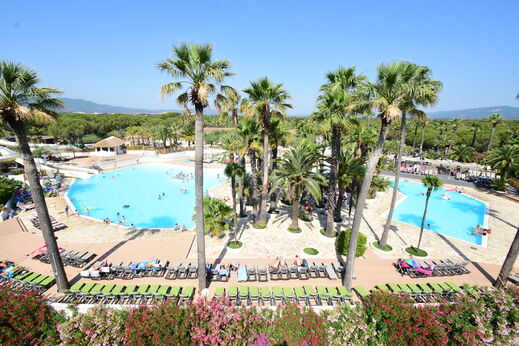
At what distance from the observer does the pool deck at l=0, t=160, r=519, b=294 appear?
14.2m

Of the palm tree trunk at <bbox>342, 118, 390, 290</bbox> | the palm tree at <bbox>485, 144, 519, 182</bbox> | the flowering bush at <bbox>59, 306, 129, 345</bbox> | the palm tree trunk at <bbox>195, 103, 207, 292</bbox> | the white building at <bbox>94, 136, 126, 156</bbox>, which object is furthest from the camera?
the white building at <bbox>94, 136, 126, 156</bbox>

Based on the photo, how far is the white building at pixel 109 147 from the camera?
57006 millimetres

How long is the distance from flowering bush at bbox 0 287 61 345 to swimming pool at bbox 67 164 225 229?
1483 cm

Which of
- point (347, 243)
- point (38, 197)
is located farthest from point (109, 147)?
point (347, 243)

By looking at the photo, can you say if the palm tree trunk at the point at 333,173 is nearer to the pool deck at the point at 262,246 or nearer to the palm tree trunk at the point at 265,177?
the pool deck at the point at 262,246

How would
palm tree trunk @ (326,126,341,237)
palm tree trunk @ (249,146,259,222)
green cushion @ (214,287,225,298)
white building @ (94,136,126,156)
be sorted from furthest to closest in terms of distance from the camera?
white building @ (94,136,126,156) < palm tree trunk @ (249,146,259,222) < palm tree trunk @ (326,126,341,237) < green cushion @ (214,287,225,298)

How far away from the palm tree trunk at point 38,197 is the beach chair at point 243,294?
8.87 metres

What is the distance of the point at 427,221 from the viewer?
2573 cm

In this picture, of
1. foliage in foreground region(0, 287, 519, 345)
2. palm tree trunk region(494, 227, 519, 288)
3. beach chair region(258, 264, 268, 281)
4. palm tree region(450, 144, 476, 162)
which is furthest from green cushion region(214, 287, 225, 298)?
palm tree region(450, 144, 476, 162)

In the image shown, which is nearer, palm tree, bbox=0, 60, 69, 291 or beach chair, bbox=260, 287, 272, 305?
palm tree, bbox=0, 60, 69, 291

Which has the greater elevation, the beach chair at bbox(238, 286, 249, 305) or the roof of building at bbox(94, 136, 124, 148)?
the roof of building at bbox(94, 136, 124, 148)

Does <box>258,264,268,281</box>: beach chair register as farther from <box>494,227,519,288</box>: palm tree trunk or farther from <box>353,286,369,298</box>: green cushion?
<box>494,227,519,288</box>: palm tree trunk

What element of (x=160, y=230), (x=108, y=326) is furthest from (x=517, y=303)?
(x=160, y=230)

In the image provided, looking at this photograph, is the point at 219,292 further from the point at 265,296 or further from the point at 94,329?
the point at 94,329
